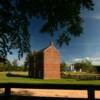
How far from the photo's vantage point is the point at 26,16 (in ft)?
43.7

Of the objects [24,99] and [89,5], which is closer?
[24,99]

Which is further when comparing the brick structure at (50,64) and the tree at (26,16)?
the brick structure at (50,64)

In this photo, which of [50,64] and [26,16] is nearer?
[26,16]

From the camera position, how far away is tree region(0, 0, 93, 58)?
12.8 metres

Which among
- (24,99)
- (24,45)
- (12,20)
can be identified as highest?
(12,20)

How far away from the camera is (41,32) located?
563 inches

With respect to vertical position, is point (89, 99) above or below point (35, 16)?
below

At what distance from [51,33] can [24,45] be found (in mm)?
1487

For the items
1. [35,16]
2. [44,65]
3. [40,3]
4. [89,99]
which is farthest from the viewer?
[44,65]

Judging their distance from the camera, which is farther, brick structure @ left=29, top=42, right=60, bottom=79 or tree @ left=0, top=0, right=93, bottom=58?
→ brick structure @ left=29, top=42, right=60, bottom=79

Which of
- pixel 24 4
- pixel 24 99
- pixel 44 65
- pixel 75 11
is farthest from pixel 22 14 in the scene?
pixel 44 65

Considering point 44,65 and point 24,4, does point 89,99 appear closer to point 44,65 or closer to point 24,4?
point 24,4

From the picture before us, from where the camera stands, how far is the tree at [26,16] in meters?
12.8

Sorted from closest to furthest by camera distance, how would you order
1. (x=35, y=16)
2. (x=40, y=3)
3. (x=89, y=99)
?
(x=89, y=99) → (x=40, y=3) → (x=35, y=16)
